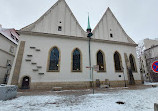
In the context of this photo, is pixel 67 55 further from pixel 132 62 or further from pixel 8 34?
pixel 8 34

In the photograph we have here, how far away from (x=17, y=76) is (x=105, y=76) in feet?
42.2

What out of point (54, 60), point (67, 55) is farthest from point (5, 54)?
point (67, 55)

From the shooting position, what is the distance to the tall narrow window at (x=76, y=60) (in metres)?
13.2

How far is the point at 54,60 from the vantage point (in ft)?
41.5

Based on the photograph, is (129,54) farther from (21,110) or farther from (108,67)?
(21,110)

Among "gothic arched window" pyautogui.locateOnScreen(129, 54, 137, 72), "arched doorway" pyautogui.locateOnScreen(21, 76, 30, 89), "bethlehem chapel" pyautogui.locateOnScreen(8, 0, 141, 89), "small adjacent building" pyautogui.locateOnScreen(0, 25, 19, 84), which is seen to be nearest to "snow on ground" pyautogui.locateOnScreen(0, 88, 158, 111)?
"arched doorway" pyautogui.locateOnScreen(21, 76, 30, 89)

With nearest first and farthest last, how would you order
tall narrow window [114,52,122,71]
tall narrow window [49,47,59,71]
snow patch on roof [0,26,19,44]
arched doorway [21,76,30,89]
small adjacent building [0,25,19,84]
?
arched doorway [21,76,30,89] < tall narrow window [49,47,59,71] < tall narrow window [114,52,122,71] < small adjacent building [0,25,19,84] < snow patch on roof [0,26,19,44]

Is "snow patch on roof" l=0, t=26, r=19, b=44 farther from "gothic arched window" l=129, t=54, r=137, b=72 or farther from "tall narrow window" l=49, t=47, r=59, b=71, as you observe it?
"gothic arched window" l=129, t=54, r=137, b=72

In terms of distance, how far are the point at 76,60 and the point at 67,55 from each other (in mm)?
1724

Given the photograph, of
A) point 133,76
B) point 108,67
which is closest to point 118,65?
point 108,67

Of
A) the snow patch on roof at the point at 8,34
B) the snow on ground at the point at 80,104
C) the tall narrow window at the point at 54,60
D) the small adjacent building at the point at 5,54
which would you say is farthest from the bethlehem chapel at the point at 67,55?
the snow patch on roof at the point at 8,34

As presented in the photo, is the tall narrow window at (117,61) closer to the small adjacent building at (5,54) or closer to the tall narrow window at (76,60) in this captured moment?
the tall narrow window at (76,60)

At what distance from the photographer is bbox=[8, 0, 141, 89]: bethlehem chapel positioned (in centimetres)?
1131

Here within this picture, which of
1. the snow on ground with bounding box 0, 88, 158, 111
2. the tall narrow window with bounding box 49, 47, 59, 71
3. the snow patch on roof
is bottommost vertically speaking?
the snow on ground with bounding box 0, 88, 158, 111
